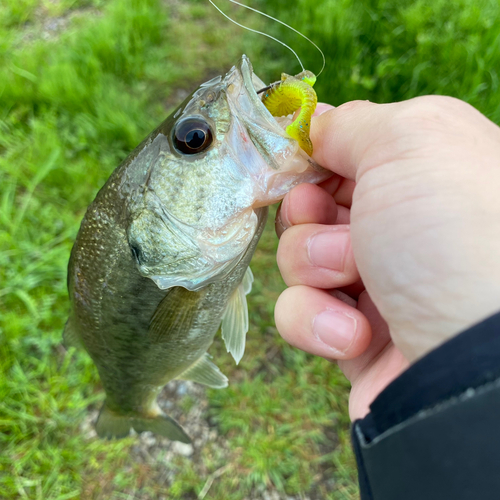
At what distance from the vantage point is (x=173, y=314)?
1346 millimetres

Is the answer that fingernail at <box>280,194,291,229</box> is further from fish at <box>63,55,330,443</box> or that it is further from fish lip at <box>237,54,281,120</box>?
fish lip at <box>237,54,281,120</box>

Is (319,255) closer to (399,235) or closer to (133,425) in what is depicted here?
(399,235)

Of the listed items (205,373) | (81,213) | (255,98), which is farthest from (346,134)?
(81,213)

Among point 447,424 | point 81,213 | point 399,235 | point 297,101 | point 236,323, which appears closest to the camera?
point 447,424

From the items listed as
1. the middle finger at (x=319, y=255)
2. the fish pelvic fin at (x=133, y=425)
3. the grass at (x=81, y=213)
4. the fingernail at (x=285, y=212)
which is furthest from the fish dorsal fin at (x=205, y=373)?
the fingernail at (x=285, y=212)

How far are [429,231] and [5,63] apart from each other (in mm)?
4232

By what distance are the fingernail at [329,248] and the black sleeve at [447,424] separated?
50cm

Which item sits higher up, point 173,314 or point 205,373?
point 173,314

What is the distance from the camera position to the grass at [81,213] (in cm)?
218

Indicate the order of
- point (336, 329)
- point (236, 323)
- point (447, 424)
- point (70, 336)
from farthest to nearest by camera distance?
point (70, 336) → point (236, 323) → point (336, 329) → point (447, 424)

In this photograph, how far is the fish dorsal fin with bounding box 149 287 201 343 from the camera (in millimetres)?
1317

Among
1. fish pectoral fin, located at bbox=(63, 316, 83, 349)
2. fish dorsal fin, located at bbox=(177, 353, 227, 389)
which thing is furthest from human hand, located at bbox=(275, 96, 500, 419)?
fish pectoral fin, located at bbox=(63, 316, 83, 349)

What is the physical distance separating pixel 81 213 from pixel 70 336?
5.08 ft

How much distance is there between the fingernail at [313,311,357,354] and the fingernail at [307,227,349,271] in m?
0.16
